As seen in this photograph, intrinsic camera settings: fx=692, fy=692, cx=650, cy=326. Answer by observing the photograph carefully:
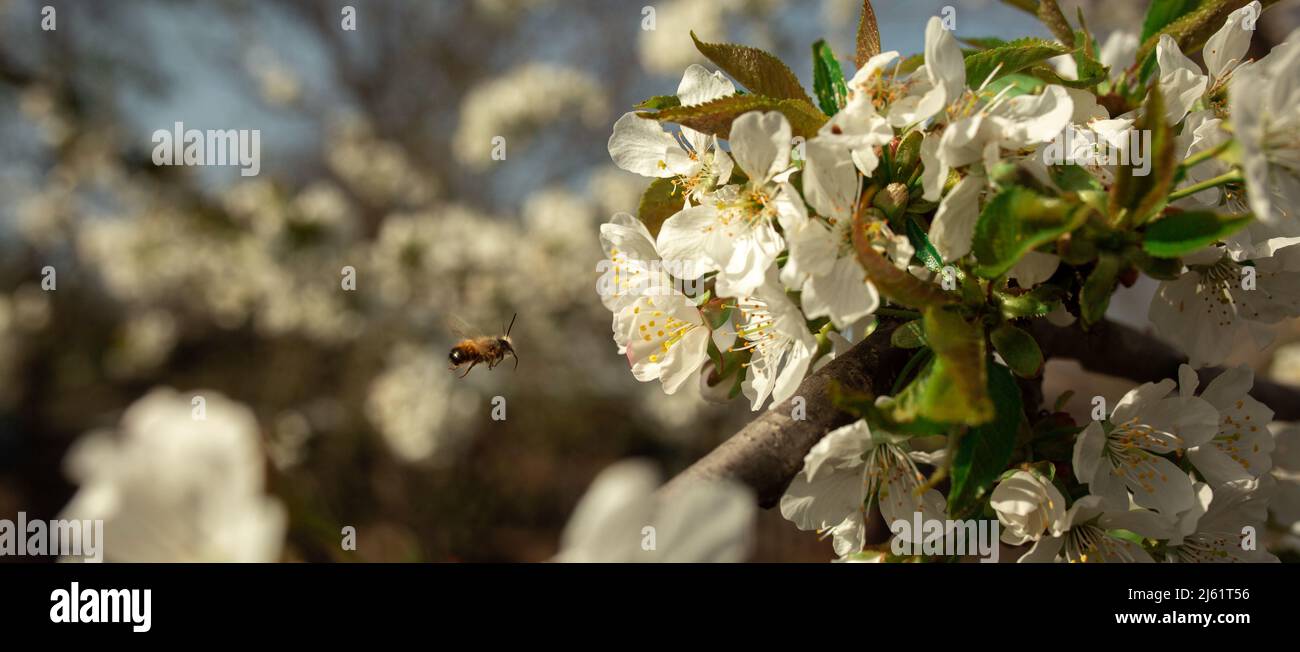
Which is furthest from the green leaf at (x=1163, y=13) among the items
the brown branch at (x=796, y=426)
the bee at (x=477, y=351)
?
the bee at (x=477, y=351)

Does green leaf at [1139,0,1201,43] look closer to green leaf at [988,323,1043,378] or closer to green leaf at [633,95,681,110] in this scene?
green leaf at [988,323,1043,378]

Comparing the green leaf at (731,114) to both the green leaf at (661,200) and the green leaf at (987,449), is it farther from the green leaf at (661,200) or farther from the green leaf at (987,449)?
the green leaf at (987,449)

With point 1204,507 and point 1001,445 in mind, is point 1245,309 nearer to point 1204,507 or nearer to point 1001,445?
point 1204,507

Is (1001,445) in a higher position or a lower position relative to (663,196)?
lower

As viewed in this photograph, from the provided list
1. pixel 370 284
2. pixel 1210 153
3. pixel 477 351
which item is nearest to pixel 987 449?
pixel 1210 153

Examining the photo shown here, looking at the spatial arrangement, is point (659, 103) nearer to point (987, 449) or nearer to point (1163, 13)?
point (987, 449)

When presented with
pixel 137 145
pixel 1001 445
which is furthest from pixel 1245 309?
pixel 137 145
